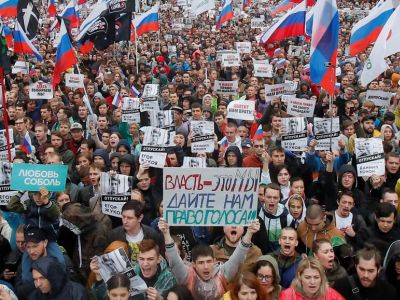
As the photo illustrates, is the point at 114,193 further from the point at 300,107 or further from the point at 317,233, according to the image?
the point at 300,107

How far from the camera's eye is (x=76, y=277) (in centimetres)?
515

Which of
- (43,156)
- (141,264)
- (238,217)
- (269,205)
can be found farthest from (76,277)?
(43,156)

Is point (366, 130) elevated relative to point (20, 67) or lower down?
lower down

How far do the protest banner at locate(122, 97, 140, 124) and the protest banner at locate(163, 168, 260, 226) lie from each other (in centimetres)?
538

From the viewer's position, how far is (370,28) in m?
10.1

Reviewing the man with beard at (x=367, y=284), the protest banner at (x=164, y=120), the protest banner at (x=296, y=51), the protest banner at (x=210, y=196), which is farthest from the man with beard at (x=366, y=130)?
the protest banner at (x=296, y=51)

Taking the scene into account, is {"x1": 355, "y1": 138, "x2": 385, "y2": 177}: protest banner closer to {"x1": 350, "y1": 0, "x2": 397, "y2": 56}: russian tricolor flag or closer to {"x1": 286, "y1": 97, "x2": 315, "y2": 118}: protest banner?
{"x1": 286, "y1": 97, "x2": 315, "y2": 118}: protest banner

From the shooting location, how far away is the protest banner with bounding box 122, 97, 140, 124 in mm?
10219

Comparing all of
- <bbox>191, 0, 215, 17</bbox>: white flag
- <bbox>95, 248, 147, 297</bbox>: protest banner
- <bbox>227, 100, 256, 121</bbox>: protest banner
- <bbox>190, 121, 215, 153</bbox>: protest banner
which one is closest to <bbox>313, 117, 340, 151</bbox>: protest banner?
<bbox>190, 121, 215, 153</bbox>: protest banner

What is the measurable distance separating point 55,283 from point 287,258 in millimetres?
1894

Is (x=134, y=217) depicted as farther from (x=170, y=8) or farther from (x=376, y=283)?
(x=170, y=8)

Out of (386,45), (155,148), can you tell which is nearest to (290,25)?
(386,45)

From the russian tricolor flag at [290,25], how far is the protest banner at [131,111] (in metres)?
3.81

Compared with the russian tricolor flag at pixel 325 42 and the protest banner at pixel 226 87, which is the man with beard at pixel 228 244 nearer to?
the russian tricolor flag at pixel 325 42
